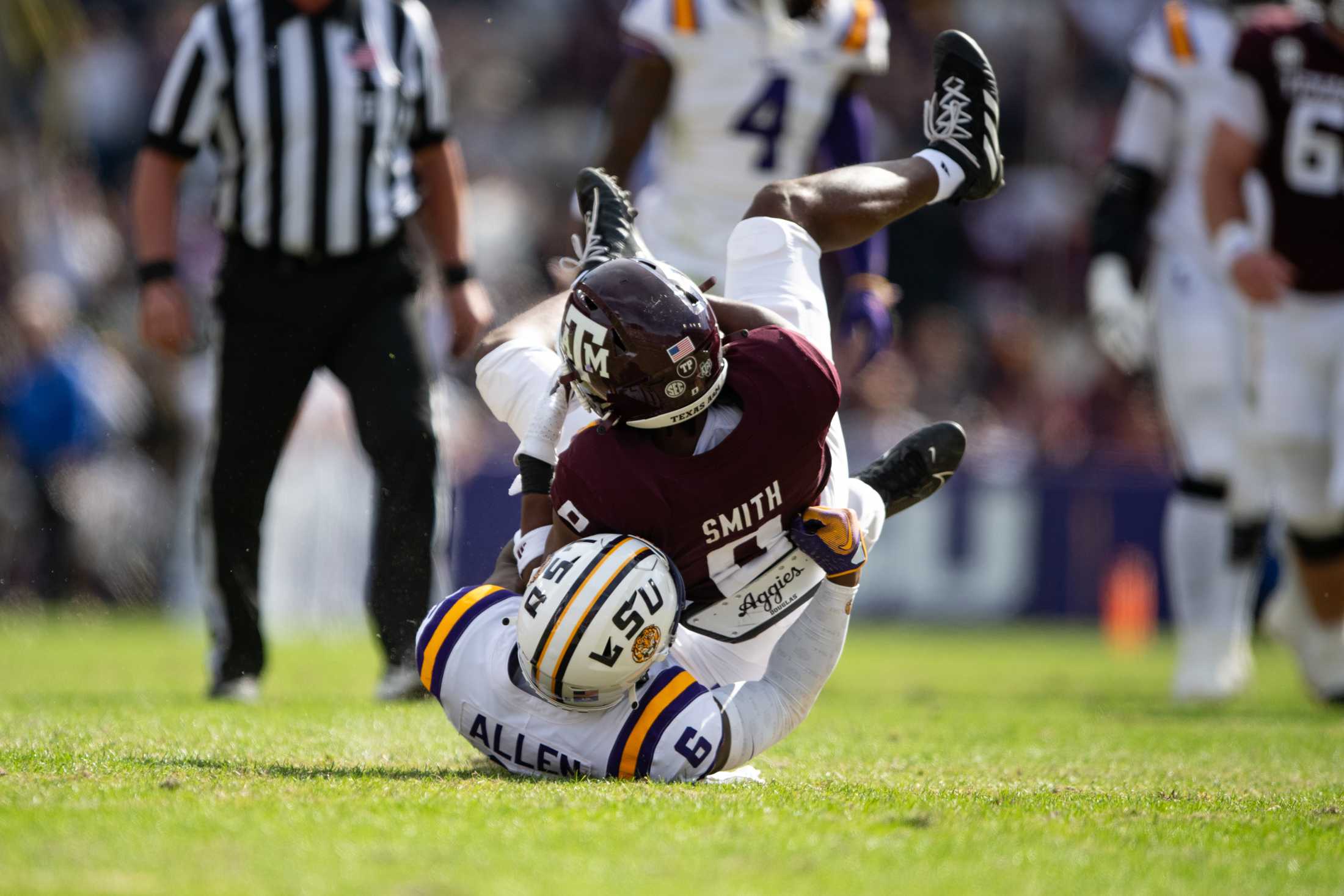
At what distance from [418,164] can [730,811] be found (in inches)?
133

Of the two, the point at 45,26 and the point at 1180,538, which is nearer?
the point at 1180,538

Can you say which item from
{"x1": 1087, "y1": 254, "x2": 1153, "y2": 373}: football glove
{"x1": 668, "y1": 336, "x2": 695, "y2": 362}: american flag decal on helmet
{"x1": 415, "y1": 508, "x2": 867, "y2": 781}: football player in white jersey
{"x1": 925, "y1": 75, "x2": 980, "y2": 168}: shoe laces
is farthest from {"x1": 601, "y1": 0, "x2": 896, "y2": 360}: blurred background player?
{"x1": 668, "y1": 336, "x2": 695, "y2": 362}: american flag decal on helmet

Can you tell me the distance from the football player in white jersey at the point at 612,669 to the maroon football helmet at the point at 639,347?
0.29 meters

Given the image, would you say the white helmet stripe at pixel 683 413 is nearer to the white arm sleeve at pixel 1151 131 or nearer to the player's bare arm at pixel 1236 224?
the player's bare arm at pixel 1236 224

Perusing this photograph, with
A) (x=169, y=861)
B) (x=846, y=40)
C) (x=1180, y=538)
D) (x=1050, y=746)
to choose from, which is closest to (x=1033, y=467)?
(x=1180, y=538)

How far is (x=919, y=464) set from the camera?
167 inches

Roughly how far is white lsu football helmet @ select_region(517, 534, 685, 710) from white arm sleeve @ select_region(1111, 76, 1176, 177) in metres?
4.49

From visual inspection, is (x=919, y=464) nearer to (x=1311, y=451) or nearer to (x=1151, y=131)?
(x=1311, y=451)

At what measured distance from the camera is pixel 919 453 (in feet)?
14.0

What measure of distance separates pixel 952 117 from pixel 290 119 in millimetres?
2261


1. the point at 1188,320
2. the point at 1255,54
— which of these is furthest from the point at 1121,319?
the point at 1255,54

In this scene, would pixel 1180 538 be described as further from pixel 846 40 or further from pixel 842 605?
pixel 842 605

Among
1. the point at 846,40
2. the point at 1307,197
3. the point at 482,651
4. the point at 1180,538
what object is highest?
the point at 846,40

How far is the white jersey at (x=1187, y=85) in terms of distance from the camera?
6.94 meters
